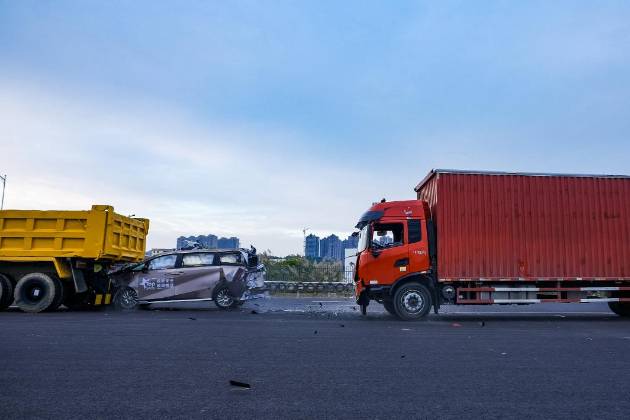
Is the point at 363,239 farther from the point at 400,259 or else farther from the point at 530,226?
the point at 530,226

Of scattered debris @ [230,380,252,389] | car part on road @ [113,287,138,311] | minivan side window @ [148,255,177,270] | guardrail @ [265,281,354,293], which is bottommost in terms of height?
scattered debris @ [230,380,252,389]

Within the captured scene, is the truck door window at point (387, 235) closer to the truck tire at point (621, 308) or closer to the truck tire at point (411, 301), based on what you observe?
the truck tire at point (411, 301)

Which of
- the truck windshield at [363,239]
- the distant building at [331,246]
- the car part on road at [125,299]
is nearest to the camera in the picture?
the truck windshield at [363,239]

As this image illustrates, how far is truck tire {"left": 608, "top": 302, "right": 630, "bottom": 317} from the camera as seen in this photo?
540 inches

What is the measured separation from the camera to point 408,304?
12.2 m

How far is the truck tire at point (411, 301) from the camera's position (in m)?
12.2

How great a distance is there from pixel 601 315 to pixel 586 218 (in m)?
3.39

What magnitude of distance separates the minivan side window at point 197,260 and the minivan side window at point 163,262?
1.01 ft

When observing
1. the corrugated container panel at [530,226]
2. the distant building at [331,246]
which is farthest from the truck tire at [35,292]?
the distant building at [331,246]

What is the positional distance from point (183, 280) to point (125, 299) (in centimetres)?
170

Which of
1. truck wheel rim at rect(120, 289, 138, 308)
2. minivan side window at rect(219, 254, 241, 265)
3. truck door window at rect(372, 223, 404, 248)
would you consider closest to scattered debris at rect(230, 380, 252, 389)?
truck door window at rect(372, 223, 404, 248)

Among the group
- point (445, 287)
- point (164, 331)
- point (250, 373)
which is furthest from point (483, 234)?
point (250, 373)

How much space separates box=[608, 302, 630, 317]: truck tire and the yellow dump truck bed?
13756 mm

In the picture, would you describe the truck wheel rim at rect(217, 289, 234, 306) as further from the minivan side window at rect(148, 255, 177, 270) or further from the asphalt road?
the asphalt road
